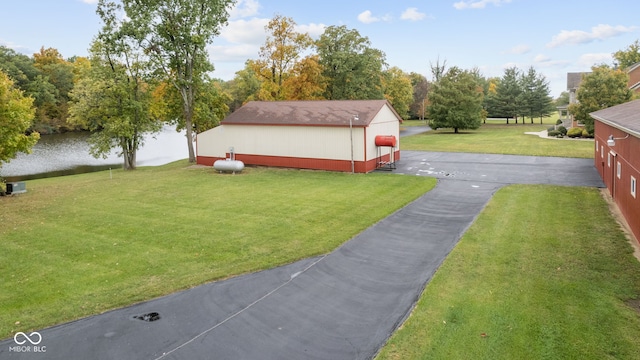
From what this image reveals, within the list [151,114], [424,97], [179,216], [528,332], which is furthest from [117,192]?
[424,97]

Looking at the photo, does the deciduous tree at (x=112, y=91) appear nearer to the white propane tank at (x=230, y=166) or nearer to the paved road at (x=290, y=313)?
the white propane tank at (x=230, y=166)

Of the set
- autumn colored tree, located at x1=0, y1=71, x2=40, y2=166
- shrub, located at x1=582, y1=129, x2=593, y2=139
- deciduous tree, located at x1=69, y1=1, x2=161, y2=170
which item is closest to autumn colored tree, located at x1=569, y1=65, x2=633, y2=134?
shrub, located at x1=582, y1=129, x2=593, y2=139

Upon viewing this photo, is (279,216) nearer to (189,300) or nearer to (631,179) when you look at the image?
(189,300)

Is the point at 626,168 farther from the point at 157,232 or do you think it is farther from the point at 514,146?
the point at 514,146

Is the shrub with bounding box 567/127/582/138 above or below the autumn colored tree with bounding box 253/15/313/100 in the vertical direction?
below

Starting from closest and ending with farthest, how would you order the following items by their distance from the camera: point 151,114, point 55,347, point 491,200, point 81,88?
point 55,347
point 491,200
point 81,88
point 151,114

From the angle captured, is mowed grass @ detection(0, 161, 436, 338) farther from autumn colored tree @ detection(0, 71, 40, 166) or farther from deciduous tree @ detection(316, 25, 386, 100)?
deciduous tree @ detection(316, 25, 386, 100)
